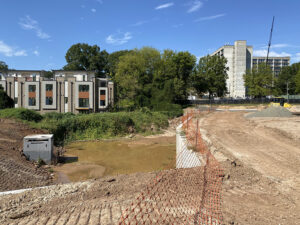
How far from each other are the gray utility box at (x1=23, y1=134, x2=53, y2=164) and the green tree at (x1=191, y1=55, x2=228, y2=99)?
46.0 m

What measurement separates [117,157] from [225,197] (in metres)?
12.0

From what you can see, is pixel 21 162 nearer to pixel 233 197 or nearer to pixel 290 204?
pixel 233 197

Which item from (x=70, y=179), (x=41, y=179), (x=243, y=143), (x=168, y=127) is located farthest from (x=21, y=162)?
(x=168, y=127)

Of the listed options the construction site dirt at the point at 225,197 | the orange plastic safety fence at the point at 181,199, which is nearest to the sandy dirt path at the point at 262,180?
the construction site dirt at the point at 225,197

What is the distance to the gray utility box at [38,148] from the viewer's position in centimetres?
1346

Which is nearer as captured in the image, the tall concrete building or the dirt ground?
the dirt ground

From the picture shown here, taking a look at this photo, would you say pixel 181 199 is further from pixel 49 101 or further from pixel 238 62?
pixel 238 62

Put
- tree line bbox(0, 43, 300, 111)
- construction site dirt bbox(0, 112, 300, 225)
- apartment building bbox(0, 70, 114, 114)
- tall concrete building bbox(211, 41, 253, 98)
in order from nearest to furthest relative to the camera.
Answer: construction site dirt bbox(0, 112, 300, 225) < apartment building bbox(0, 70, 114, 114) < tree line bbox(0, 43, 300, 111) < tall concrete building bbox(211, 41, 253, 98)

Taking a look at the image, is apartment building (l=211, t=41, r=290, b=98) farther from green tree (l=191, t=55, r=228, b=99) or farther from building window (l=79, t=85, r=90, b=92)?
building window (l=79, t=85, r=90, b=92)

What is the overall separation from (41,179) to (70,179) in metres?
1.47

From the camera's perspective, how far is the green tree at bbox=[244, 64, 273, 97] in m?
54.5

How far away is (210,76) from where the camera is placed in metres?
56.1

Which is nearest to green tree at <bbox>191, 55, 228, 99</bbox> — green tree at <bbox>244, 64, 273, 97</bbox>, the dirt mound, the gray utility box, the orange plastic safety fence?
green tree at <bbox>244, 64, 273, 97</bbox>

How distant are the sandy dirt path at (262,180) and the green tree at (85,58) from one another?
7304 cm
